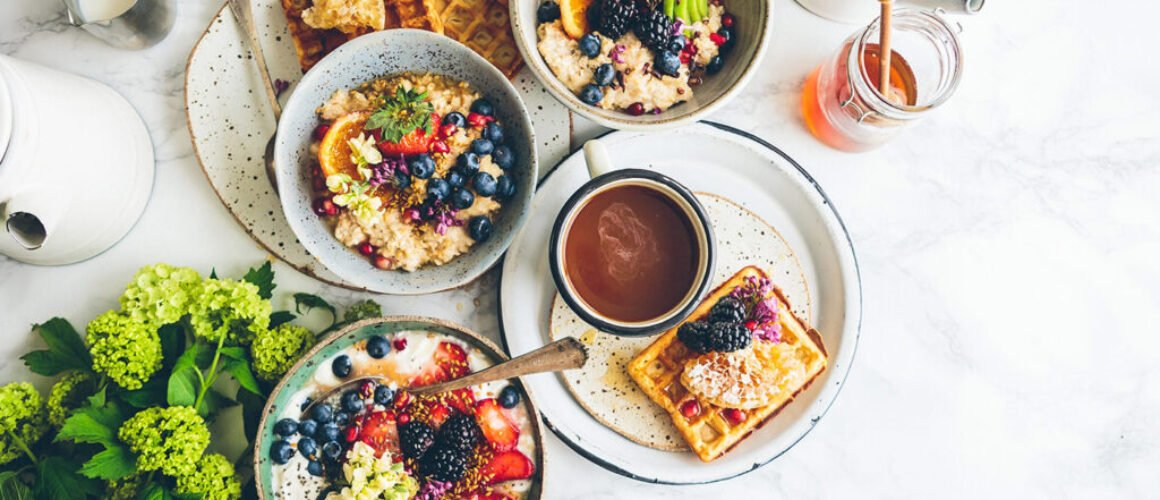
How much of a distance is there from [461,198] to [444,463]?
632mm

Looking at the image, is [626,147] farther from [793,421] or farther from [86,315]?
[86,315]

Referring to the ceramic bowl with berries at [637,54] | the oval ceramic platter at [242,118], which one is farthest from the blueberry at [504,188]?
the oval ceramic platter at [242,118]

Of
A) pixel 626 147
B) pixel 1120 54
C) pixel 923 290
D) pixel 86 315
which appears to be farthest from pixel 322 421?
pixel 1120 54

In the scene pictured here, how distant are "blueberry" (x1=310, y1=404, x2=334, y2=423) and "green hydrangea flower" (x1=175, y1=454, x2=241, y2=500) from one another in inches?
9.2

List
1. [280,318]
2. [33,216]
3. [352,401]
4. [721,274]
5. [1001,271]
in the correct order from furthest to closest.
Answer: [1001,271] < [721,274] < [280,318] < [352,401] < [33,216]

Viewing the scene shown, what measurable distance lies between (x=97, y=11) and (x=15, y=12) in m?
0.29

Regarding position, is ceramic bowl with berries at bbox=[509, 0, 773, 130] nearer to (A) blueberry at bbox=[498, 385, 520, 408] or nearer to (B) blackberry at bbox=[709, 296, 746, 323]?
(B) blackberry at bbox=[709, 296, 746, 323]

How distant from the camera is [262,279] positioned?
6.94 ft

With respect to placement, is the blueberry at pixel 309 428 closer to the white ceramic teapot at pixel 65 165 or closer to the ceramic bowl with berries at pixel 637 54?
the white ceramic teapot at pixel 65 165

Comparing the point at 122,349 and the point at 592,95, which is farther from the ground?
the point at 592,95

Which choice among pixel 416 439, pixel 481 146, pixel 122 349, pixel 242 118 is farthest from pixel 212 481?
pixel 481 146

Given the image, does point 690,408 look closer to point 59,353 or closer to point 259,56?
point 259,56

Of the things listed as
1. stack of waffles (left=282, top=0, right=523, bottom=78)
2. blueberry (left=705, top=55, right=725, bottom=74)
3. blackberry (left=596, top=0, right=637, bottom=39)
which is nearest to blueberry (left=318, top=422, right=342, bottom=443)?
stack of waffles (left=282, top=0, right=523, bottom=78)

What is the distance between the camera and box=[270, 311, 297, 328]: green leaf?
2.14 meters
